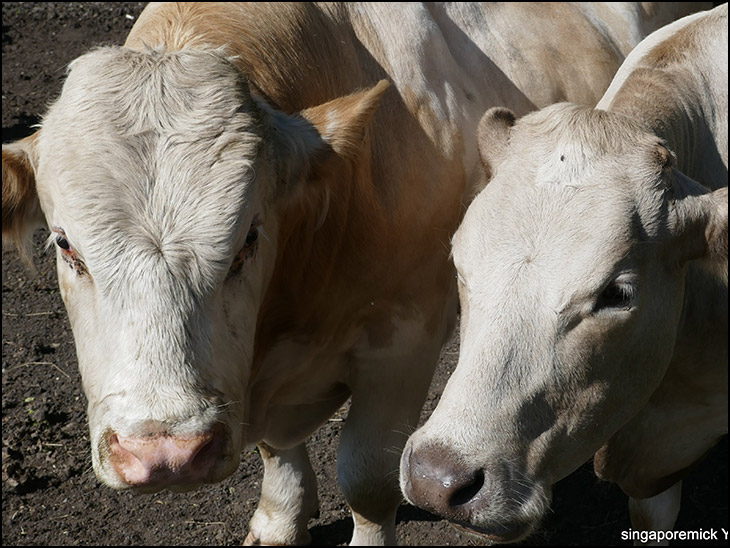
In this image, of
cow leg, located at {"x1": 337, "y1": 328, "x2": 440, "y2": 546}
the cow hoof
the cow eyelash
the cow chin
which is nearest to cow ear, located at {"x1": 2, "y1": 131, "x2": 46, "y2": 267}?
the cow eyelash

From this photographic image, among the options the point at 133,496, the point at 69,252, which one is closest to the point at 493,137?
the point at 69,252

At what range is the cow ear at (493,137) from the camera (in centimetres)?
314

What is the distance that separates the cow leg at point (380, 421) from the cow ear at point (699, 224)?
1478 millimetres

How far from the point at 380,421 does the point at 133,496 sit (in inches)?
66.4

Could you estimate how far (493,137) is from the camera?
317 cm

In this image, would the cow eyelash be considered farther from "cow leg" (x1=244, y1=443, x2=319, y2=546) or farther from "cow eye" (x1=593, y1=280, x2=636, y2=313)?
"cow leg" (x1=244, y1=443, x2=319, y2=546)

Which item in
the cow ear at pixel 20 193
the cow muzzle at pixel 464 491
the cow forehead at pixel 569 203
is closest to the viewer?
the cow muzzle at pixel 464 491

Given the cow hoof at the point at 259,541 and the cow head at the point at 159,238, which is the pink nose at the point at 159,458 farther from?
the cow hoof at the point at 259,541

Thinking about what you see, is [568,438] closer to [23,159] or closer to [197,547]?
[23,159]

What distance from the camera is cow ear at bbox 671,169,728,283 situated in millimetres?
2814

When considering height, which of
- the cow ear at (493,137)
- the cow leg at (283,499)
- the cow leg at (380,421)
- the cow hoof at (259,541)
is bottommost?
the cow hoof at (259,541)

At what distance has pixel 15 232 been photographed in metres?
3.35

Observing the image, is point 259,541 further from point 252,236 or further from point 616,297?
point 616,297

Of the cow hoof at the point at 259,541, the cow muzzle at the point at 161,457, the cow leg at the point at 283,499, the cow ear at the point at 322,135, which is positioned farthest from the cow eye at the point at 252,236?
the cow hoof at the point at 259,541
